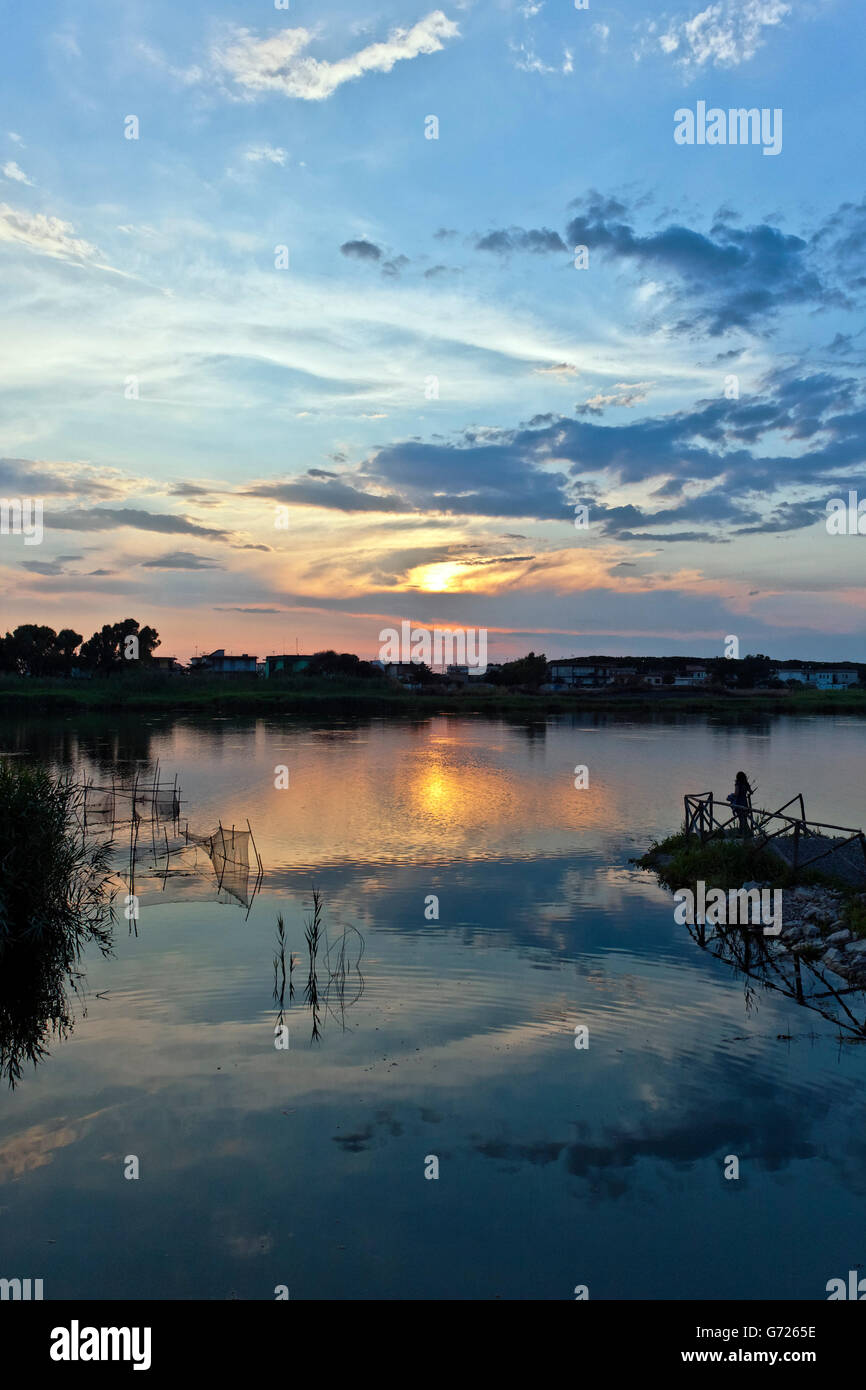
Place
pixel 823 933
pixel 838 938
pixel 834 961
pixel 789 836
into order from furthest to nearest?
1. pixel 789 836
2. pixel 823 933
3. pixel 838 938
4. pixel 834 961

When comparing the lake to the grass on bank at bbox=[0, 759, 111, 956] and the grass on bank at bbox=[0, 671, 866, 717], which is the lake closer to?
the grass on bank at bbox=[0, 759, 111, 956]

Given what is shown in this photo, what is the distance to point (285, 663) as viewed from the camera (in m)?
191

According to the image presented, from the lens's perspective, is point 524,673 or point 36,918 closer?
point 36,918

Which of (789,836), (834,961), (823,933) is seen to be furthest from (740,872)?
(834,961)

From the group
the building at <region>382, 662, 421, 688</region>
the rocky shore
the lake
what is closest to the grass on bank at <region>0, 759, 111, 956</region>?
the lake

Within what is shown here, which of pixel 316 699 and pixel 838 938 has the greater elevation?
pixel 316 699

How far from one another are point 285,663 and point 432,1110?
182m

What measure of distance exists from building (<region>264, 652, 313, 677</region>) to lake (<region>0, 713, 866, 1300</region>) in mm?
160317

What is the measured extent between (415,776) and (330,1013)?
140ft

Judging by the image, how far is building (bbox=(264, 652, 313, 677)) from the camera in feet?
612

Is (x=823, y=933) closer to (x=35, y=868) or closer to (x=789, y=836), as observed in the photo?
(x=789, y=836)

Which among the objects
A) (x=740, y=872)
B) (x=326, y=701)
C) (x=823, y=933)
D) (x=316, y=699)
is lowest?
(x=823, y=933)
